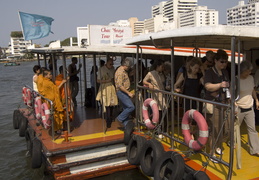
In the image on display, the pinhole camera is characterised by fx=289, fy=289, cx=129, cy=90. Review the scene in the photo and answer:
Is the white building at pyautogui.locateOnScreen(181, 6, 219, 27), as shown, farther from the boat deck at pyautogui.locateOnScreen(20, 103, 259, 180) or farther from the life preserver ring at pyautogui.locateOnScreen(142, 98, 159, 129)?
the life preserver ring at pyautogui.locateOnScreen(142, 98, 159, 129)

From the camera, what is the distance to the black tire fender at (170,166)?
4.02 m

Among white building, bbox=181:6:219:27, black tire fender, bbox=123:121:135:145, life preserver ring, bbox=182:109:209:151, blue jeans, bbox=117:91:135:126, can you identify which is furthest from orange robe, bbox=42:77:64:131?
white building, bbox=181:6:219:27

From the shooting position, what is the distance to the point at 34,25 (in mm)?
7125

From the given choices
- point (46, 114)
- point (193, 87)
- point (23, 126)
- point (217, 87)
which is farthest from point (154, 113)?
point (23, 126)

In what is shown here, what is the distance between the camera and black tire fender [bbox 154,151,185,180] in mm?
4023

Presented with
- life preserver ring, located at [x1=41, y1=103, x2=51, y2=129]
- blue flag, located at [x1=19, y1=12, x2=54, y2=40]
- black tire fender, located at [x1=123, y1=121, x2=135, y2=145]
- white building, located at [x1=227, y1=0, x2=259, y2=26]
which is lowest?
black tire fender, located at [x1=123, y1=121, x2=135, y2=145]

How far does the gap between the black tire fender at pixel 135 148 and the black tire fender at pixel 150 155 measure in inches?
7.3

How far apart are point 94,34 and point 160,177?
4.25m

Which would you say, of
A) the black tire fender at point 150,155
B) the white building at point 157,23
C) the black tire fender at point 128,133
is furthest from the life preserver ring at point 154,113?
the white building at point 157,23

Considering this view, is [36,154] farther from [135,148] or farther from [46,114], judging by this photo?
[135,148]

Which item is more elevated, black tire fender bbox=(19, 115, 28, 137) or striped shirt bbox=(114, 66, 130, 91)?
striped shirt bbox=(114, 66, 130, 91)

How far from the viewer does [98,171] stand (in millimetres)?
5859

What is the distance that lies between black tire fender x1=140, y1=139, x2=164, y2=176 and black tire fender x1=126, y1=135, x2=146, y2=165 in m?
0.19

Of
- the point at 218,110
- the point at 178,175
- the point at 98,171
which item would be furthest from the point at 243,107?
the point at 98,171
